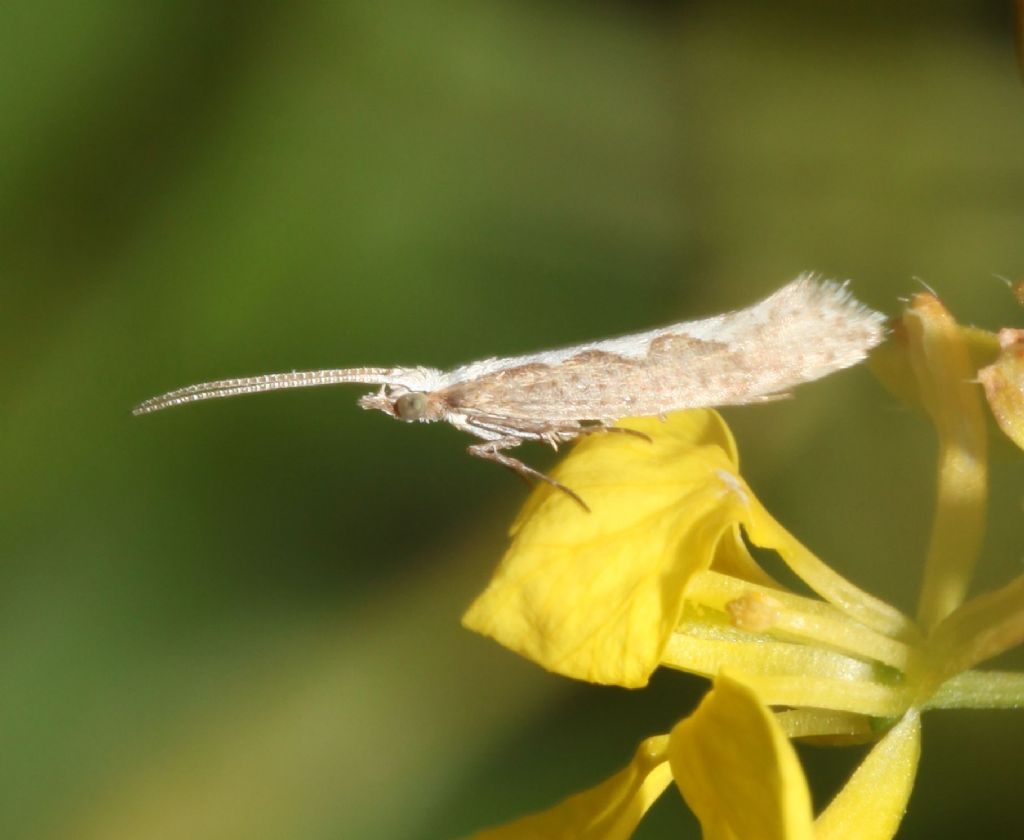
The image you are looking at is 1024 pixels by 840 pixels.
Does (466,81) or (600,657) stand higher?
(466,81)

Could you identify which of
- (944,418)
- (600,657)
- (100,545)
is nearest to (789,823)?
(600,657)

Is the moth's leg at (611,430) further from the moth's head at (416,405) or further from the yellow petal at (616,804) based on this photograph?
the yellow petal at (616,804)

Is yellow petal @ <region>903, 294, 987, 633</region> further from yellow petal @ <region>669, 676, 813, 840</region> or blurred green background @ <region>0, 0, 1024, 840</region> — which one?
blurred green background @ <region>0, 0, 1024, 840</region>

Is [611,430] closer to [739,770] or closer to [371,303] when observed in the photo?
[739,770]

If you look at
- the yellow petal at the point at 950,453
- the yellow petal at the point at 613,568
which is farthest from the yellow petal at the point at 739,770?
the yellow petal at the point at 950,453

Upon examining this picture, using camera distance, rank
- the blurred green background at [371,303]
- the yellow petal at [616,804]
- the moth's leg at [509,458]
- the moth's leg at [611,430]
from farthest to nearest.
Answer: the blurred green background at [371,303], the moth's leg at [509,458], the moth's leg at [611,430], the yellow petal at [616,804]

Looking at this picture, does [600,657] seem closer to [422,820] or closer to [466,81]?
[422,820]
